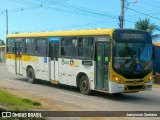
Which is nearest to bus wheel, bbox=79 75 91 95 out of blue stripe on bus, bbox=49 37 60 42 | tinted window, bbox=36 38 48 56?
blue stripe on bus, bbox=49 37 60 42

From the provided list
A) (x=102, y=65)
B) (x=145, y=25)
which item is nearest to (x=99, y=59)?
(x=102, y=65)

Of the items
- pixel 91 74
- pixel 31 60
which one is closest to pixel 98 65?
pixel 91 74

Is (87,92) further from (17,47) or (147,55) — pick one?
(17,47)

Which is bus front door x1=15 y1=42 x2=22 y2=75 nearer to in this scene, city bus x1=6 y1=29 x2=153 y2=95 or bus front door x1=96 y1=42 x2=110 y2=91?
city bus x1=6 y1=29 x2=153 y2=95

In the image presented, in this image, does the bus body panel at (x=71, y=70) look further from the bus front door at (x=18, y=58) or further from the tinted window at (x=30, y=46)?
the bus front door at (x=18, y=58)

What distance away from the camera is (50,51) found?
20469mm

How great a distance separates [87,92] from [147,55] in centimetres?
305

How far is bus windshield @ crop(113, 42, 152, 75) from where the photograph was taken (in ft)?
51.8

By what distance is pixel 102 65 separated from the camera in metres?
16.3

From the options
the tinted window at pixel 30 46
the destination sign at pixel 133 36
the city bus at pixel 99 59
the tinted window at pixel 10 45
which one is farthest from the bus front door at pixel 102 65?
the tinted window at pixel 10 45

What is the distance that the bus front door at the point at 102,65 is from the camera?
16047 millimetres

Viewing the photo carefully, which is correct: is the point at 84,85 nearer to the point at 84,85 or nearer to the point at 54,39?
the point at 84,85

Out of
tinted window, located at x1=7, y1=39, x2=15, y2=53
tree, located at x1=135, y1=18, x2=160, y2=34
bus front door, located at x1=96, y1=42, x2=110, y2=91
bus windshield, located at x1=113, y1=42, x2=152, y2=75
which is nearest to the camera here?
bus windshield, located at x1=113, y1=42, x2=152, y2=75

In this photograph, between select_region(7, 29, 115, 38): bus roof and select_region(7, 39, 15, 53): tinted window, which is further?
select_region(7, 39, 15, 53): tinted window
